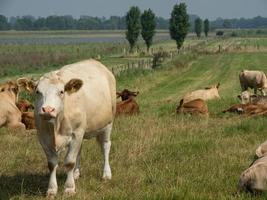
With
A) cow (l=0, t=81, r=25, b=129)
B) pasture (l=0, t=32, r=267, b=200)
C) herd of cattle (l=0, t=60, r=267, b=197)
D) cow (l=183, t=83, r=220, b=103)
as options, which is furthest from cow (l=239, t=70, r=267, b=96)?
herd of cattle (l=0, t=60, r=267, b=197)

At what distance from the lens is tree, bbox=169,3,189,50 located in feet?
284

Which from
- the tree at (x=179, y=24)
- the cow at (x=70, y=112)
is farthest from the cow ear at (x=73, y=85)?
the tree at (x=179, y=24)

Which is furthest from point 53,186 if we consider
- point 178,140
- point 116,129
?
point 116,129

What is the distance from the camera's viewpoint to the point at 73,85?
25.7ft

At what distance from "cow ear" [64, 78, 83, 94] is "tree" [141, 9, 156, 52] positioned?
83319mm

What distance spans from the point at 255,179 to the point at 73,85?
2789 millimetres

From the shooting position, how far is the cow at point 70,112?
24.2 ft

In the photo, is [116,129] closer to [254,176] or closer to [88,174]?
[88,174]

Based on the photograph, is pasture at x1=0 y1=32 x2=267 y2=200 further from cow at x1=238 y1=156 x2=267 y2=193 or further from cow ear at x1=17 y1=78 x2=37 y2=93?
cow ear at x1=17 y1=78 x2=37 y2=93

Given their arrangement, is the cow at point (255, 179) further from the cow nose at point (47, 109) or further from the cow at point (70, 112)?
the cow nose at point (47, 109)

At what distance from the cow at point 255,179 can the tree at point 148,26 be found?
8370 centimetres

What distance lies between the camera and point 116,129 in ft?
45.2

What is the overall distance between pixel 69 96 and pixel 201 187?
7.53 ft

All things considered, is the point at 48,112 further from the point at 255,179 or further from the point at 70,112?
the point at 255,179
